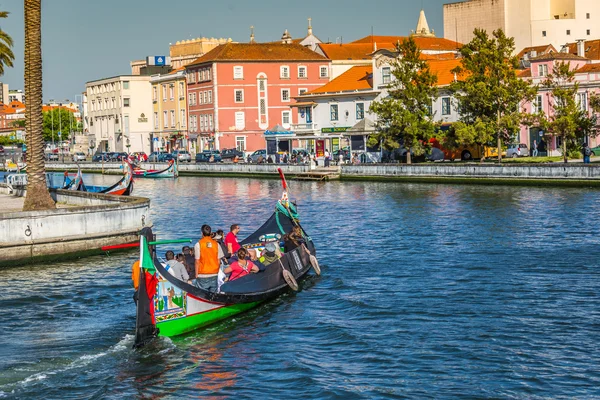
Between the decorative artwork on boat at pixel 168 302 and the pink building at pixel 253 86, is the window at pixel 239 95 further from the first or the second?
the decorative artwork on boat at pixel 168 302

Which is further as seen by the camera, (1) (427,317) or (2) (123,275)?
(2) (123,275)

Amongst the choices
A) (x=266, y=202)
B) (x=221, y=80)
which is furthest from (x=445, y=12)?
(x=266, y=202)

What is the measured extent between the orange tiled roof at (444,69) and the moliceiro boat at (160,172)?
26.6 meters

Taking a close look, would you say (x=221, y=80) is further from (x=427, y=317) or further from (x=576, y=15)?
(x=427, y=317)

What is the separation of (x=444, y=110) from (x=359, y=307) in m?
57.7

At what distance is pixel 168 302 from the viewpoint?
68.6ft

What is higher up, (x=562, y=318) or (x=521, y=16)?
(x=521, y=16)

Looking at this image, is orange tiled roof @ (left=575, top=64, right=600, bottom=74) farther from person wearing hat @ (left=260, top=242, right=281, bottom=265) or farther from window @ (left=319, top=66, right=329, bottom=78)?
person wearing hat @ (left=260, top=242, right=281, bottom=265)

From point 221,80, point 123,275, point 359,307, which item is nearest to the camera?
point 359,307

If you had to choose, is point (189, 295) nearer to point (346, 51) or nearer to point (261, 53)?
point (261, 53)

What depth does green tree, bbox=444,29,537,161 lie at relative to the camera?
6700 centimetres

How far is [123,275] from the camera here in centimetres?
3025

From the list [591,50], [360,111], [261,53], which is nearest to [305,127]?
[360,111]

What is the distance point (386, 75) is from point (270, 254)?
59.8 meters
